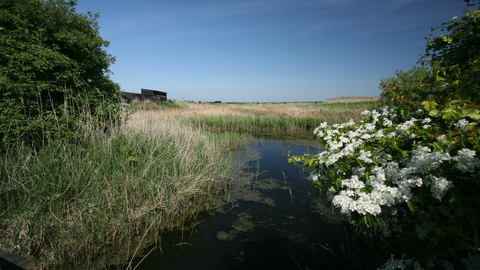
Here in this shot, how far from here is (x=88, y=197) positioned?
3.32 metres

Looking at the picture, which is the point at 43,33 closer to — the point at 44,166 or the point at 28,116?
the point at 28,116

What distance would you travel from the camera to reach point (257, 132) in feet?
49.1

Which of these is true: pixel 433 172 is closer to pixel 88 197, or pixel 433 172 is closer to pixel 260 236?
pixel 260 236

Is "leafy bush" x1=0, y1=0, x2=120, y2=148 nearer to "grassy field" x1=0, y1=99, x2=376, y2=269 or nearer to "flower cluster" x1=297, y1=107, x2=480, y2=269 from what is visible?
"grassy field" x1=0, y1=99, x2=376, y2=269

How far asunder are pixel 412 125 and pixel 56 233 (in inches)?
161

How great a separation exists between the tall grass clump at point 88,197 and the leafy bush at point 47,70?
40 centimetres

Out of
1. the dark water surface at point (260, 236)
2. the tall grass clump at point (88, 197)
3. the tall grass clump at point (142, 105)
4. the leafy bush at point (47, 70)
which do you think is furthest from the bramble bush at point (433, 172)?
the tall grass clump at point (142, 105)

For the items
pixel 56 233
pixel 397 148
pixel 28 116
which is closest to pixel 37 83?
pixel 28 116

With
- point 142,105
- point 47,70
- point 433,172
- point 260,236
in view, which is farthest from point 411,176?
point 142,105

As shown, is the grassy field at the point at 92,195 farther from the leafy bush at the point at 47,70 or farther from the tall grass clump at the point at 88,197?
the leafy bush at the point at 47,70

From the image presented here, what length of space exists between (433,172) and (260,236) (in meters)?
2.74

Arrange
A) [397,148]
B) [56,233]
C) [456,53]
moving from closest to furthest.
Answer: [397,148], [456,53], [56,233]

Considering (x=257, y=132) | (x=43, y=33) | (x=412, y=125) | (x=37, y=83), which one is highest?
(x=43, y=33)

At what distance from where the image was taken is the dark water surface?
3.17m
